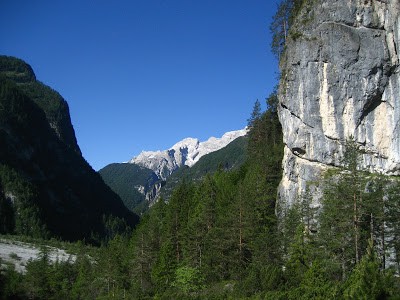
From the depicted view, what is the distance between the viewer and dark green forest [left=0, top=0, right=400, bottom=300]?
28.4 m

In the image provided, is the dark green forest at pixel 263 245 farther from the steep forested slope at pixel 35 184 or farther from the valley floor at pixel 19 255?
the steep forested slope at pixel 35 184

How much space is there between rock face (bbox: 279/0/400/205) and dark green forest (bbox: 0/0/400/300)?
309cm

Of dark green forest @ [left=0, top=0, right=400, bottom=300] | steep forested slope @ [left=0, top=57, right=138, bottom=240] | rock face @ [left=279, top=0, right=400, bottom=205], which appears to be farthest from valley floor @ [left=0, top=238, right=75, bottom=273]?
rock face @ [left=279, top=0, right=400, bottom=205]

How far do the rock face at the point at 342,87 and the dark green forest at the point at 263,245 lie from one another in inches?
122

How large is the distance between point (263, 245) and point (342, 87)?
22.3 metres

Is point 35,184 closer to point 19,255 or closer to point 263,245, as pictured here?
point 19,255

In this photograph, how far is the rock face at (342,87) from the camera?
4734 centimetres

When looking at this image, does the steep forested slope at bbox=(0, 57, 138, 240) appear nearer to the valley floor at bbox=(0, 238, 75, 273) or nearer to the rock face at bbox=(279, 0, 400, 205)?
the valley floor at bbox=(0, 238, 75, 273)

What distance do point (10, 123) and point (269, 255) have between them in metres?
151

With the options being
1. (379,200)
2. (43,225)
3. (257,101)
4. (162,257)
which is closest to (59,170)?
(43,225)

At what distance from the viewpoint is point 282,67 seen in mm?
58219

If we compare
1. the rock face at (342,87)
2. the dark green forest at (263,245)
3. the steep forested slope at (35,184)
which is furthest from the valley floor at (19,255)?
the rock face at (342,87)

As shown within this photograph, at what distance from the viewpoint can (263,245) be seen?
38.8 meters

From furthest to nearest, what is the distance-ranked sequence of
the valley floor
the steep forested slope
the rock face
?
the steep forested slope
the valley floor
the rock face
